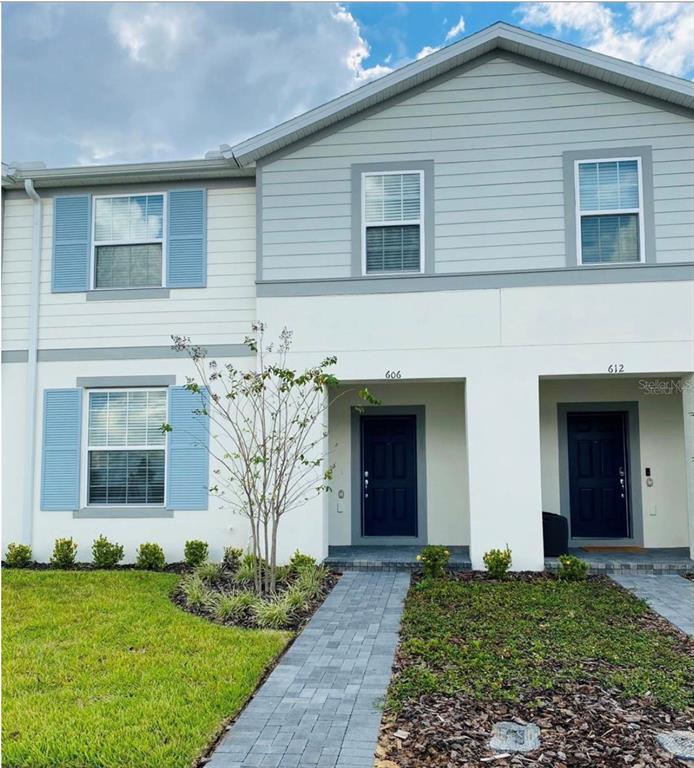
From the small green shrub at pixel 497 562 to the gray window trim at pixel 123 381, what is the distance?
5.18 meters

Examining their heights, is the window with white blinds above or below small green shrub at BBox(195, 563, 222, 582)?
above

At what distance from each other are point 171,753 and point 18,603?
434 cm

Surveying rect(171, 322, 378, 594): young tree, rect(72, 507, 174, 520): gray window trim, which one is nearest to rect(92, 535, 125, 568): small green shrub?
rect(72, 507, 174, 520): gray window trim

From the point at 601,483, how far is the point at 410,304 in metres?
4.32

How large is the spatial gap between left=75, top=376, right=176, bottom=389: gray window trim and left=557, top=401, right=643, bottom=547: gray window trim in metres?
6.19

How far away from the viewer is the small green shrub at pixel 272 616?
6.05m

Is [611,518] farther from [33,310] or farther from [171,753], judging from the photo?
[33,310]

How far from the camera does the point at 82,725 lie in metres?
3.78

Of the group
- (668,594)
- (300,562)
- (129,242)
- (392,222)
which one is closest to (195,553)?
(300,562)

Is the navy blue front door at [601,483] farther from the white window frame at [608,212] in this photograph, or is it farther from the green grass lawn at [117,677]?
the green grass lawn at [117,677]

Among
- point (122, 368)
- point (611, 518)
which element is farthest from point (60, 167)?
point (611, 518)

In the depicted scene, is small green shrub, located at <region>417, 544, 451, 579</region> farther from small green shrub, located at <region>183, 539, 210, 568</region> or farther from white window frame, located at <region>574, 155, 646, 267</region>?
white window frame, located at <region>574, 155, 646, 267</region>

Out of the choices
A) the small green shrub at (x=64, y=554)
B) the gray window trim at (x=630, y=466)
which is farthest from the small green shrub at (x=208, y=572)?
the gray window trim at (x=630, y=466)

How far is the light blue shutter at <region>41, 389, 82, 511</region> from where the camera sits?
930cm
